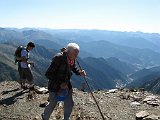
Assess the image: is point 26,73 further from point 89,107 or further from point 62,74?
point 62,74

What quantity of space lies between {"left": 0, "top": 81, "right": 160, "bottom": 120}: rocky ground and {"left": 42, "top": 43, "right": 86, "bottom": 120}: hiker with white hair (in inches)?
115

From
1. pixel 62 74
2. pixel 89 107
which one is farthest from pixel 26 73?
pixel 62 74

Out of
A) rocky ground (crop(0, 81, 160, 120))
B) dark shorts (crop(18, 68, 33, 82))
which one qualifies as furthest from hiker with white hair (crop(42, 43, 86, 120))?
dark shorts (crop(18, 68, 33, 82))

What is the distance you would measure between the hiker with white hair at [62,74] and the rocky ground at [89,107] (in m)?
2.93

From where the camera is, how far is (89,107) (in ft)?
45.2

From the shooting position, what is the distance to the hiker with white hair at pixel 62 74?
8.45 m

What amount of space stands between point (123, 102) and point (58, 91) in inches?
261

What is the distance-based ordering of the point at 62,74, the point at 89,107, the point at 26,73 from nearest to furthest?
the point at 62,74, the point at 89,107, the point at 26,73

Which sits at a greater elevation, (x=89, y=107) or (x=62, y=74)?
(x=62, y=74)

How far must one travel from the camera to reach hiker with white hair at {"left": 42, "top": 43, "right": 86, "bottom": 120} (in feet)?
27.7

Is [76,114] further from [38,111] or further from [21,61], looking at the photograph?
[21,61]

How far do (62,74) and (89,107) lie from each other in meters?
5.51

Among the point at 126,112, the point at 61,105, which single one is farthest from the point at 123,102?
the point at 61,105

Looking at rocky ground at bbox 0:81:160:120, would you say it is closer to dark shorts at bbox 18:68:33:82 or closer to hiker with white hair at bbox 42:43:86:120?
dark shorts at bbox 18:68:33:82
